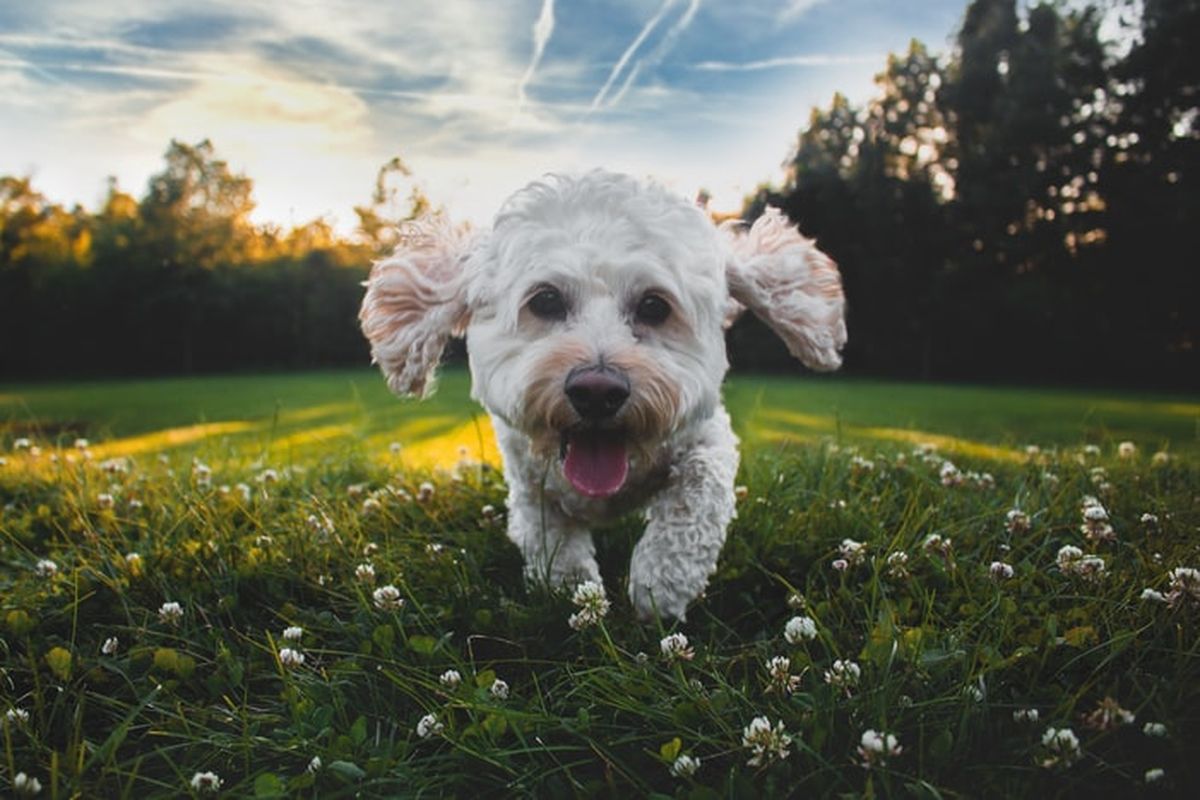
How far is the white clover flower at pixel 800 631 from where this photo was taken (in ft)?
7.78

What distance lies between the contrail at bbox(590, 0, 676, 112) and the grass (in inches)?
98.2

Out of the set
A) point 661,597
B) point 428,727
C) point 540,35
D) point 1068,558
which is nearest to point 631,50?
point 540,35

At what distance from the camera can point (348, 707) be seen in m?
2.35

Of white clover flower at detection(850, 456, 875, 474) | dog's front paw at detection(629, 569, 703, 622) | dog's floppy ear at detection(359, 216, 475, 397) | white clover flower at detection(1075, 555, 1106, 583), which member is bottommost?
dog's front paw at detection(629, 569, 703, 622)

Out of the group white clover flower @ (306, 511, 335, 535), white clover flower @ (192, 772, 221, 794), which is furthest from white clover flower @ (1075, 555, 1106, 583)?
white clover flower @ (306, 511, 335, 535)

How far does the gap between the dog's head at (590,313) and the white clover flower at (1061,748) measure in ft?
4.93

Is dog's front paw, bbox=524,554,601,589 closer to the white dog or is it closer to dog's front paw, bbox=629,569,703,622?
the white dog

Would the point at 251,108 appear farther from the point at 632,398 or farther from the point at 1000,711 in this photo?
the point at 1000,711

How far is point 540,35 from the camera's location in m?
5.01

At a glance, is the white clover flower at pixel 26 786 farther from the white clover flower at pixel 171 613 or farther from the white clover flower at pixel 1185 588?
the white clover flower at pixel 1185 588

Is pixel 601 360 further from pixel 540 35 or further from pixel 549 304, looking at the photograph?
pixel 540 35

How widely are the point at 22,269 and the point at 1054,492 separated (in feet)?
103

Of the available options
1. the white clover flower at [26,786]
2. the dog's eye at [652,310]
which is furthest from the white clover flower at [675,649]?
the white clover flower at [26,786]

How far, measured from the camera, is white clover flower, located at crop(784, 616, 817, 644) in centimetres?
237
